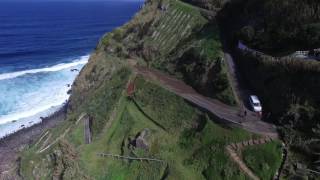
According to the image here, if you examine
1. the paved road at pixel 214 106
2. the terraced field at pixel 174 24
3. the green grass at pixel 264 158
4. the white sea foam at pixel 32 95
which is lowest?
the white sea foam at pixel 32 95

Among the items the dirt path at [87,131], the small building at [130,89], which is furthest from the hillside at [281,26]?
the dirt path at [87,131]

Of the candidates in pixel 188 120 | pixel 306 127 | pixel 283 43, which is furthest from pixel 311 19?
pixel 188 120

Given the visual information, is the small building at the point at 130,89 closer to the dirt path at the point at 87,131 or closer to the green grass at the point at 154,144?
the green grass at the point at 154,144

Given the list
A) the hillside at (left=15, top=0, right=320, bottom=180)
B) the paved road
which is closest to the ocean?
the hillside at (left=15, top=0, right=320, bottom=180)

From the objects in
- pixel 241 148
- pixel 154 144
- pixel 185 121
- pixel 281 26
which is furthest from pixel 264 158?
pixel 281 26

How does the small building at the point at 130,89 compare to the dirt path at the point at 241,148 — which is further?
the small building at the point at 130,89

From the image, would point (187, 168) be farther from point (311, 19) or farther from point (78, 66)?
point (78, 66)

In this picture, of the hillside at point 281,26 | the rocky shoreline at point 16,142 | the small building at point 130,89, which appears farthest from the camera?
the rocky shoreline at point 16,142

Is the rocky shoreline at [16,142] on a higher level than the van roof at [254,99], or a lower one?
lower
